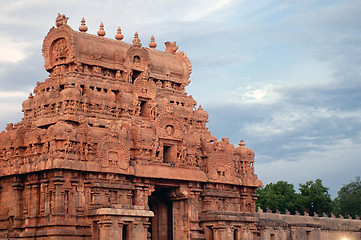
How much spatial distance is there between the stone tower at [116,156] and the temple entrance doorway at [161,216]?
65 millimetres

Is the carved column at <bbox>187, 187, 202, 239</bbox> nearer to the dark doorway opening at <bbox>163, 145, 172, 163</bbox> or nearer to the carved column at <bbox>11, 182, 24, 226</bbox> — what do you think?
the dark doorway opening at <bbox>163, 145, 172, 163</bbox>

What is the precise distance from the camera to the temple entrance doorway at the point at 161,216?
42.4 metres

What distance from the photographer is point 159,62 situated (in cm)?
4453

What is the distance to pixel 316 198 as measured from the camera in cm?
7444

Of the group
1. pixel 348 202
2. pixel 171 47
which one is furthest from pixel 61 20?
pixel 348 202

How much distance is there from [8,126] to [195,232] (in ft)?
41.5

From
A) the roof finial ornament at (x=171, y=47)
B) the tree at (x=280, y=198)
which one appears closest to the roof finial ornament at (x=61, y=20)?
the roof finial ornament at (x=171, y=47)

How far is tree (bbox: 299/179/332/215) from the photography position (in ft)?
244

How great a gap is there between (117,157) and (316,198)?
4114 centimetres

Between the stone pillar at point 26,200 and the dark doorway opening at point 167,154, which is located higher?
the dark doorway opening at point 167,154

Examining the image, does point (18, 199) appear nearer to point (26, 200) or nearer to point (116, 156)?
point (26, 200)

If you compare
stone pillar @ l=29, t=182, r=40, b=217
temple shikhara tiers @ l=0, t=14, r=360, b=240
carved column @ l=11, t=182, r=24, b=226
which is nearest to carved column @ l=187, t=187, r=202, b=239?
temple shikhara tiers @ l=0, t=14, r=360, b=240

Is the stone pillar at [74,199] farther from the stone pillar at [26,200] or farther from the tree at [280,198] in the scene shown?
the tree at [280,198]

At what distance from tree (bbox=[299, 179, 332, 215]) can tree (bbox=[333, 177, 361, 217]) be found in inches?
42.2
